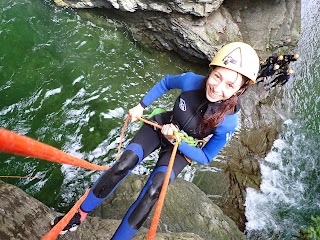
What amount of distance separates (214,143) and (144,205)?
36.5 inches

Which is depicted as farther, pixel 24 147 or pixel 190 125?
pixel 190 125

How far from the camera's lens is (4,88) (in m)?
5.30

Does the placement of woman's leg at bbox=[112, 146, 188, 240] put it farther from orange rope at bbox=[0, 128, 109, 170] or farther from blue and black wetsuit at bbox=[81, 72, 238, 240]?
orange rope at bbox=[0, 128, 109, 170]

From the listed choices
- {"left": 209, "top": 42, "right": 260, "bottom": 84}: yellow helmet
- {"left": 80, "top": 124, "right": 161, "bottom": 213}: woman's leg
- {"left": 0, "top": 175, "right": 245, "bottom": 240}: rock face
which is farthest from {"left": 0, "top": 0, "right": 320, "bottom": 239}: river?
{"left": 209, "top": 42, "right": 260, "bottom": 84}: yellow helmet

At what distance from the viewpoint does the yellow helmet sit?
273 centimetres

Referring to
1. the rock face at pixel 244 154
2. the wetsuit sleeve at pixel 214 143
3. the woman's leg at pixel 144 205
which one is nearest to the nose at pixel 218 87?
the wetsuit sleeve at pixel 214 143

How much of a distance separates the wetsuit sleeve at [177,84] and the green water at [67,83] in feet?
7.04

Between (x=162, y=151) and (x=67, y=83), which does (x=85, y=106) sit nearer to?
(x=67, y=83)

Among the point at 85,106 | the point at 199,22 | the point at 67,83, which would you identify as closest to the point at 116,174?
the point at 85,106

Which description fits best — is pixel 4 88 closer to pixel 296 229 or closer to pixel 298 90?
pixel 296 229

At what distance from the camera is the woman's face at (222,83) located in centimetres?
276

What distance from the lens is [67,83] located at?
5898 mm

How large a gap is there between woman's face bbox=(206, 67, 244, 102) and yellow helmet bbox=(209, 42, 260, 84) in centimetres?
5

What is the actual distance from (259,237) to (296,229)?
78cm
